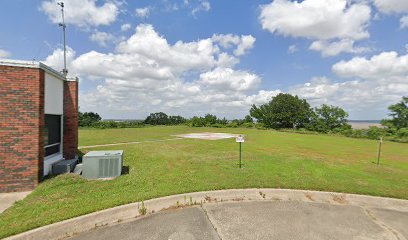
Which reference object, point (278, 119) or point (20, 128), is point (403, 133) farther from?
point (20, 128)

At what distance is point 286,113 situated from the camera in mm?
56219

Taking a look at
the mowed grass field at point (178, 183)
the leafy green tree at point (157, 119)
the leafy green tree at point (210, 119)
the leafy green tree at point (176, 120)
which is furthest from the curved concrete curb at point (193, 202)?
the leafy green tree at point (176, 120)

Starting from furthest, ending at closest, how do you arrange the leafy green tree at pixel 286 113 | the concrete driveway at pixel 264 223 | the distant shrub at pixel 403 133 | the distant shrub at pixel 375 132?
the leafy green tree at pixel 286 113 → the distant shrub at pixel 375 132 → the distant shrub at pixel 403 133 → the concrete driveway at pixel 264 223

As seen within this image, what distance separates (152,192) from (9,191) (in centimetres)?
429

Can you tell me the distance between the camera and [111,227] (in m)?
4.36

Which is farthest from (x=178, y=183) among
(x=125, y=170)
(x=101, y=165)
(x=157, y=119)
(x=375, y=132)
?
(x=157, y=119)

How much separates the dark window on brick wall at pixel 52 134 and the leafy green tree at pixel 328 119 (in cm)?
5230

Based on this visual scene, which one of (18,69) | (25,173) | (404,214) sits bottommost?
(404,214)

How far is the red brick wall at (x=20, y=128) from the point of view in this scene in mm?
6211

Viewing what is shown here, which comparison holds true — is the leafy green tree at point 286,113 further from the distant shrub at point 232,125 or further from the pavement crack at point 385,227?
the pavement crack at point 385,227

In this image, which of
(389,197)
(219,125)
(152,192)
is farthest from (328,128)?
(152,192)

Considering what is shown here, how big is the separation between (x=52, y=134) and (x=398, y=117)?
4668 cm

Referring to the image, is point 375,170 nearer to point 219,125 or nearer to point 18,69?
point 18,69

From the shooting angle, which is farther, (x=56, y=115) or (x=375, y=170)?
(x=375, y=170)
